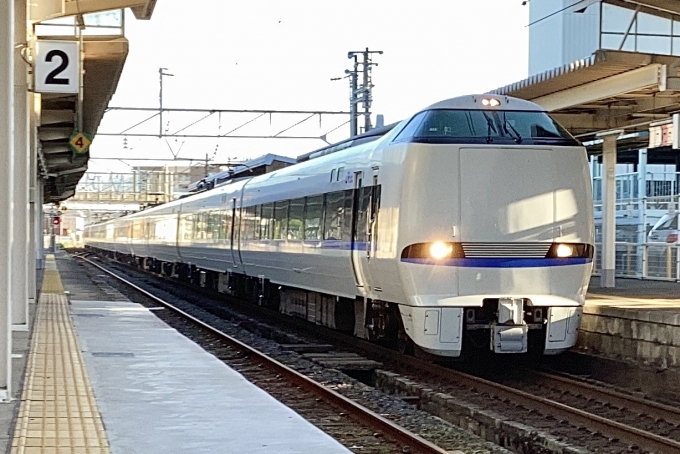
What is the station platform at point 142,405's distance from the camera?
730 centimetres

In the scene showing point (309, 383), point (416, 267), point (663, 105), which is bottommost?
point (309, 383)

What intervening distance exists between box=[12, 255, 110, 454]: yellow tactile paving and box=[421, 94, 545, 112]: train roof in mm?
4930

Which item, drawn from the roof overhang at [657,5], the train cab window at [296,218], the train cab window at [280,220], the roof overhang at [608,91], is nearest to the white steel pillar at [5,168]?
the roof overhang at [657,5]

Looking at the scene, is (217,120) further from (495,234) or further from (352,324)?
(495,234)

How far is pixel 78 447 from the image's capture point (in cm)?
694

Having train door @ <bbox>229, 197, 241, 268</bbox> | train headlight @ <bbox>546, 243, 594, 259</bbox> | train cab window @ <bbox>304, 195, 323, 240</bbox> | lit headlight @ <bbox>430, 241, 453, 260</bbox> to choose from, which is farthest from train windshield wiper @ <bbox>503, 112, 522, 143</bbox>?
train door @ <bbox>229, 197, 241, 268</bbox>

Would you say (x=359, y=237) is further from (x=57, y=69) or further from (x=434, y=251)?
(x=57, y=69)

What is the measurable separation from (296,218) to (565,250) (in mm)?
6651

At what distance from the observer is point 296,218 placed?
698 inches

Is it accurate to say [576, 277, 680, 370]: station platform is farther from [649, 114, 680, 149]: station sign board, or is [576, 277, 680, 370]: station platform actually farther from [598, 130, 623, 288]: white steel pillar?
[598, 130, 623, 288]: white steel pillar

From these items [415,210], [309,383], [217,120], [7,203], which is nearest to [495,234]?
[415,210]

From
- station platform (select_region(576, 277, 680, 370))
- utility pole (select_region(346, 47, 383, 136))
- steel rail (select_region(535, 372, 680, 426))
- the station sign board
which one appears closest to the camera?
steel rail (select_region(535, 372, 680, 426))

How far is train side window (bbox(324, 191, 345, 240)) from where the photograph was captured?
14.6 m

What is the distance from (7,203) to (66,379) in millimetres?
2663
